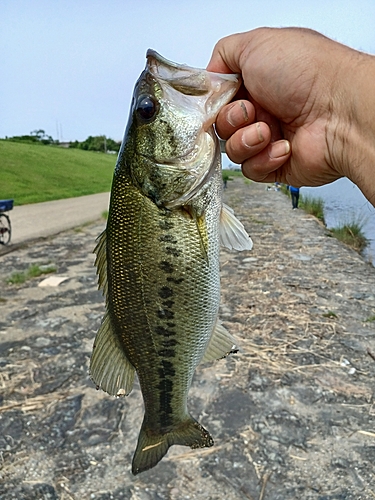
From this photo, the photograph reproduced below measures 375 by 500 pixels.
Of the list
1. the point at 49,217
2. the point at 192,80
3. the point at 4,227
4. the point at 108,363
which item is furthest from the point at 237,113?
the point at 49,217

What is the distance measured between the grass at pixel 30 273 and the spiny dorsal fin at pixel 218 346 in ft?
20.2

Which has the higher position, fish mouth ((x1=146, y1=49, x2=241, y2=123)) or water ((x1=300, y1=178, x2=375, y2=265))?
fish mouth ((x1=146, y1=49, x2=241, y2=123))

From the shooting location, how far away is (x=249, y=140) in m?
2.02

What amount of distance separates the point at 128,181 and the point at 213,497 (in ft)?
7.75

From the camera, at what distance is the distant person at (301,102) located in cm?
196

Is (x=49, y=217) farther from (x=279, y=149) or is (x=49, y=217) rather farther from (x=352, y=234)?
(x=279, y=149)

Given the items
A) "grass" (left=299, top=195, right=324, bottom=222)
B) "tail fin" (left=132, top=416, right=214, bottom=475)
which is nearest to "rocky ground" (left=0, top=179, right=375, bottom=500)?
"tail fin" (left=132, top=416, right=214, bottom=475)

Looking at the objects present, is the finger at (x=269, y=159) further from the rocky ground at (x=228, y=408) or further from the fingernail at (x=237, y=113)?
the rocky ground at (x=228, y=408)

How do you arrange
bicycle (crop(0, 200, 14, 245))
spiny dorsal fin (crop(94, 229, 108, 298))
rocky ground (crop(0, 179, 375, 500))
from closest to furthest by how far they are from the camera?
1. spiny dorsal fin (crop(94, 229, 108, 298))
2. rocky ground (crop(0, 179, 375, 500))
3. bicycle (crop(0, 200, 14, 245))

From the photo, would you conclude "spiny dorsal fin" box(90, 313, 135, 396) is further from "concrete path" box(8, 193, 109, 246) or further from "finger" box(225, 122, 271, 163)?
"concrete path" box(8, 193, 109, 246)

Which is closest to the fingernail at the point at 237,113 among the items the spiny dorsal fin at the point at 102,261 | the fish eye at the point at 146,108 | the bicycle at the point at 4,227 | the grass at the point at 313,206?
the fish eye at the point at 146,108

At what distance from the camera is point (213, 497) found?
10.2 feet

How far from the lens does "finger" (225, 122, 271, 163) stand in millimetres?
2008

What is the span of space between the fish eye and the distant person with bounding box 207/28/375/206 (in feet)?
1.03
